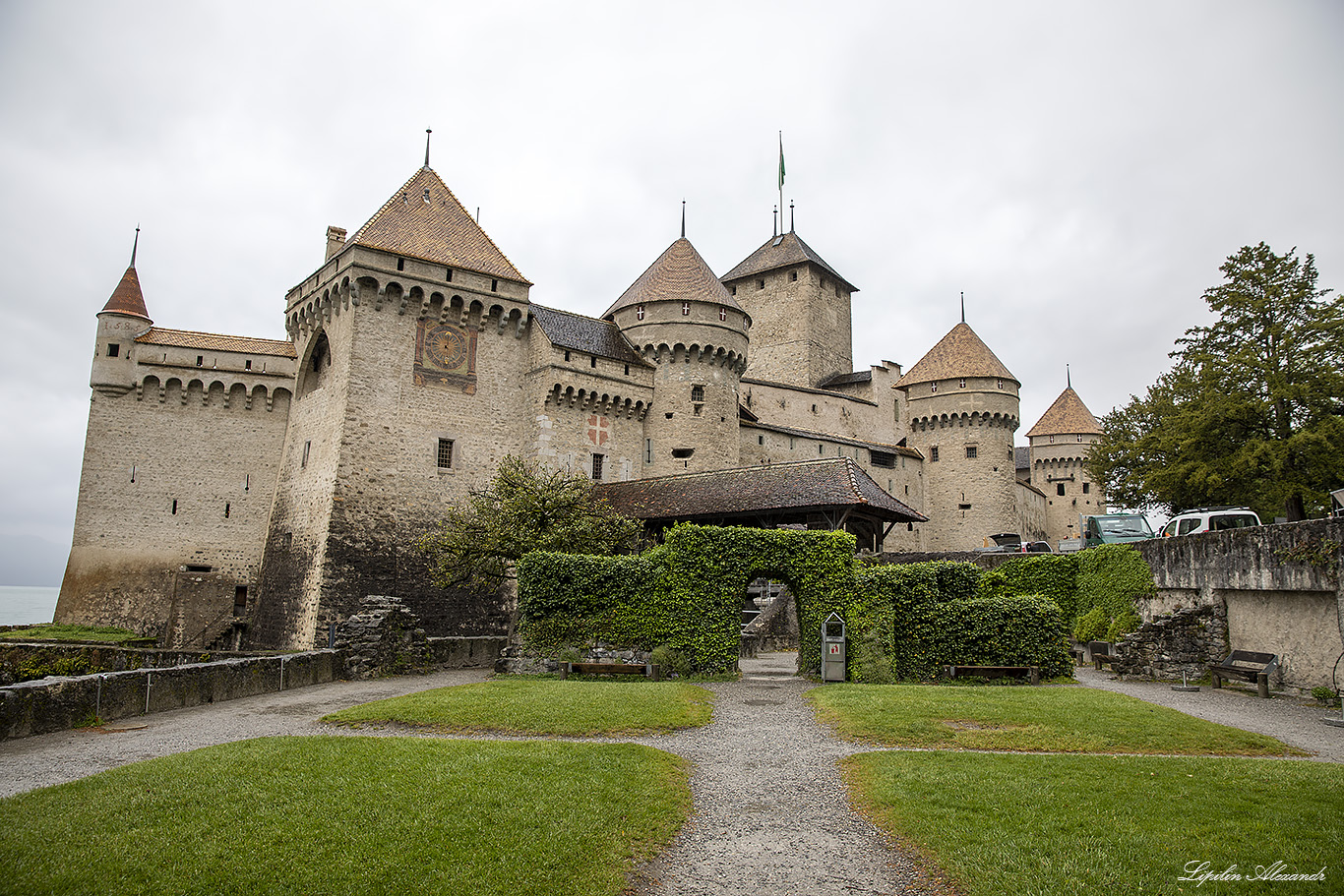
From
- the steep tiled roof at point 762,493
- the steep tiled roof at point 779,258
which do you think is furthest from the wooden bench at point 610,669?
the steep tiled roof at point 779,258

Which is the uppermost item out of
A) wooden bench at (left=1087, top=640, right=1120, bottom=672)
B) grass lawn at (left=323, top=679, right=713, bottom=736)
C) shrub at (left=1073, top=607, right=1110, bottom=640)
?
shrub at (left=1073, top=607, right=1110, bottom=640)

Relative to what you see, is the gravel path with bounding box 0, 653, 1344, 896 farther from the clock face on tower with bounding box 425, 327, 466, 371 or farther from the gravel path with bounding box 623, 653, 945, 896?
the clock face on tower with bounding box 425, 327, 466, 371

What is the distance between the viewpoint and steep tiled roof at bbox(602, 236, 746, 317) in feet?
112

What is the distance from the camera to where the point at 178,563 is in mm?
28422

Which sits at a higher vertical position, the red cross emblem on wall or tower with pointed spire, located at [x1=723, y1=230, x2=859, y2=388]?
tower with pointed spire, located at [x1=723, y1=230, x2=859, y2=388]

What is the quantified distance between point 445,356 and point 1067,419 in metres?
42.1

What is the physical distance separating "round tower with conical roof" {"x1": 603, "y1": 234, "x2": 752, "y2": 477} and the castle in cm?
8

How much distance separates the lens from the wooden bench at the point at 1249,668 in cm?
1477

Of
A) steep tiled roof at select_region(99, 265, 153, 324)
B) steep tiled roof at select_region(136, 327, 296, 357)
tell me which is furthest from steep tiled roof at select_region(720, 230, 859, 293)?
steep tiled roof at select_region(99, 265, 153, 324)

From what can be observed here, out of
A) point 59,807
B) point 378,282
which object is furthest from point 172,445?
point 59,807

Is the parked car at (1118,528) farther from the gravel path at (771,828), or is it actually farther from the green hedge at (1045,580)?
the gravel path at (771,828)

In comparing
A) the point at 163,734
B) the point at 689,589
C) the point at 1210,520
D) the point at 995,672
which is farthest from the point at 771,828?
the point at 1210,520

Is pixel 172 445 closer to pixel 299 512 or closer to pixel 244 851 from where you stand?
pixel 299 512

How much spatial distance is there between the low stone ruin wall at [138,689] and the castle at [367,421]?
26.4ft
